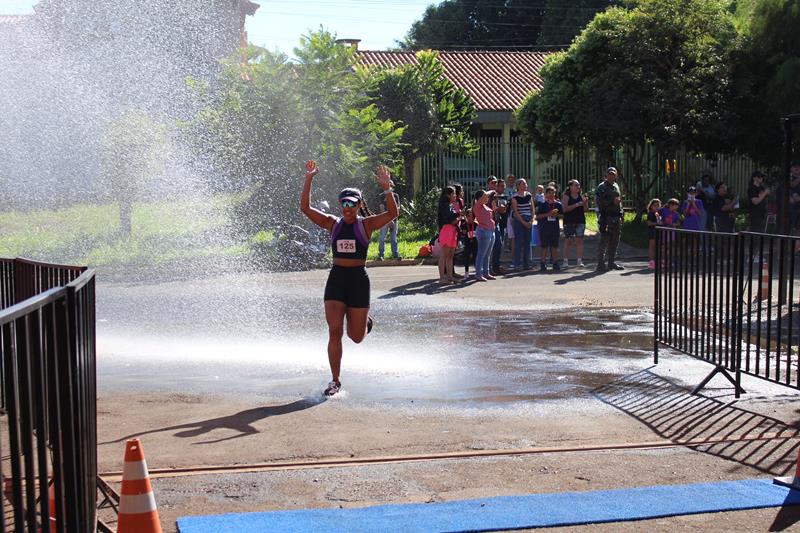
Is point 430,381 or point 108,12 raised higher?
point 108,12

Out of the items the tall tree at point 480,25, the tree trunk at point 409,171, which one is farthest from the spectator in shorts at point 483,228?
the tall tree at point 480,25

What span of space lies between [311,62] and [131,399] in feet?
48.5

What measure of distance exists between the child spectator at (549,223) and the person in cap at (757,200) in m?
5.32

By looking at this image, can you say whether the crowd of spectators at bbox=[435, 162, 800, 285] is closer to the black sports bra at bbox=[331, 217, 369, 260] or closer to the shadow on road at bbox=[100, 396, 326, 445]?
the black sports bra at bbox=[331, 217, 369, 260]

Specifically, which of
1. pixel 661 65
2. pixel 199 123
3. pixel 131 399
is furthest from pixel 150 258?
pixel 661 65

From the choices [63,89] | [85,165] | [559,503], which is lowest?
[559,503]

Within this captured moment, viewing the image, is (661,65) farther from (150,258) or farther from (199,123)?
(150,258)

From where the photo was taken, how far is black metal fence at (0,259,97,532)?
3.23 meters

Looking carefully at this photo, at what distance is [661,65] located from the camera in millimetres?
24906

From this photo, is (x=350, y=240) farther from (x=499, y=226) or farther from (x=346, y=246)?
(x=499, y=226)

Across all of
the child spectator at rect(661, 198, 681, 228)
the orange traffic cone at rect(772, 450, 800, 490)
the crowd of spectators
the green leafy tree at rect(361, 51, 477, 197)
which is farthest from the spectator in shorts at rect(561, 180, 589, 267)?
the orange traffic cone at rect(772, 450, 800, 490)

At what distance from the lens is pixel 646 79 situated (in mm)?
24562

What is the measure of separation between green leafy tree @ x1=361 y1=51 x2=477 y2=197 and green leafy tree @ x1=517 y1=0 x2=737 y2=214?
3660 millimetres

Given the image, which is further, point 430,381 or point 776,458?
point 430,381
